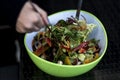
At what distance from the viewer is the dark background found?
2.98 feet

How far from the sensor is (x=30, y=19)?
2.70ft

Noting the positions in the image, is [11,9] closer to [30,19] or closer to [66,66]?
[30,19]

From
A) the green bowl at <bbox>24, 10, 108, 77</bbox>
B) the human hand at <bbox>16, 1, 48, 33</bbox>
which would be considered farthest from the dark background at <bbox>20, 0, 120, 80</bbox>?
the human hand at <bbox>16, 1, 48, 33</bbox>

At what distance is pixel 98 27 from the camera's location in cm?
98

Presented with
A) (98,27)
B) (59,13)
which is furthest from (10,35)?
(98,27)

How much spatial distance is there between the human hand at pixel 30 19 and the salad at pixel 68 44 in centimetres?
10

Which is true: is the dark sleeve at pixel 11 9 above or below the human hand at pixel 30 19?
above

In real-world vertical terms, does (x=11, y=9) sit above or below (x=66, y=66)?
above

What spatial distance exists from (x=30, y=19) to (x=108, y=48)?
0.32 meters

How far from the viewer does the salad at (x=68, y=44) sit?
2.92 feet

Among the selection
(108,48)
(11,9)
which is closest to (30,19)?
(11,9)

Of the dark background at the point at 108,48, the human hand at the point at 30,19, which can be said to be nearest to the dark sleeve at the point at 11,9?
the human hand at the point at 30,19

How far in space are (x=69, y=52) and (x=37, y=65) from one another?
11 cm

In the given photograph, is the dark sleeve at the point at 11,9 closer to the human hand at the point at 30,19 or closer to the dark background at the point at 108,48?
the human hand at the point at 30,19
